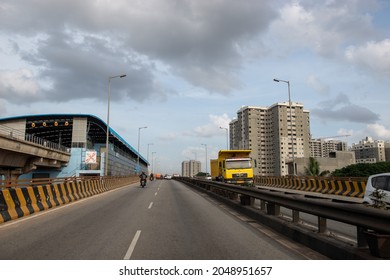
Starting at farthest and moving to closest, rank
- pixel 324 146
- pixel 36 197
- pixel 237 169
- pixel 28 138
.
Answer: pixel 324 146 < pixel 28 138 < pixel 237 169 < pixel 36 197

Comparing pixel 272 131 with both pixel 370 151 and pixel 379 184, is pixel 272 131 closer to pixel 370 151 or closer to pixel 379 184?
pixel 370 151

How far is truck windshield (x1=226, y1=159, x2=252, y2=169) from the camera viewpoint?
2905cm

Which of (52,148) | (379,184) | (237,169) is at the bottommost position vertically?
(379,184)

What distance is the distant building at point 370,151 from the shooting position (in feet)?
477

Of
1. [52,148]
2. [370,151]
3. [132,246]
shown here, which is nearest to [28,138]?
[52,148]

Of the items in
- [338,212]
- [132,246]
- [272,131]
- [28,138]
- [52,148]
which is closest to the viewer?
[338,212]

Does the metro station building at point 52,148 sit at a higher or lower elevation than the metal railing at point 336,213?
higher

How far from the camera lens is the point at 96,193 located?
24.8 metres

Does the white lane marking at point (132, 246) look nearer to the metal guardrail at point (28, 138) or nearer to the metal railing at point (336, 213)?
the metal railing at point (336, 213)

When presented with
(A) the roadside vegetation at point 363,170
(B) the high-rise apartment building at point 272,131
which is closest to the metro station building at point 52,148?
(B) the high-rise apartment building at point 272,131

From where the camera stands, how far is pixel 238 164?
2920cm

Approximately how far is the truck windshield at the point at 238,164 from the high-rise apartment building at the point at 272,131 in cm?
5718

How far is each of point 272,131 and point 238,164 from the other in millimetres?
72564

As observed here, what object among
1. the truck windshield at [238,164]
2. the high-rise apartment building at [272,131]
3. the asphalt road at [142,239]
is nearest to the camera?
the asphalt road at [142,239]
